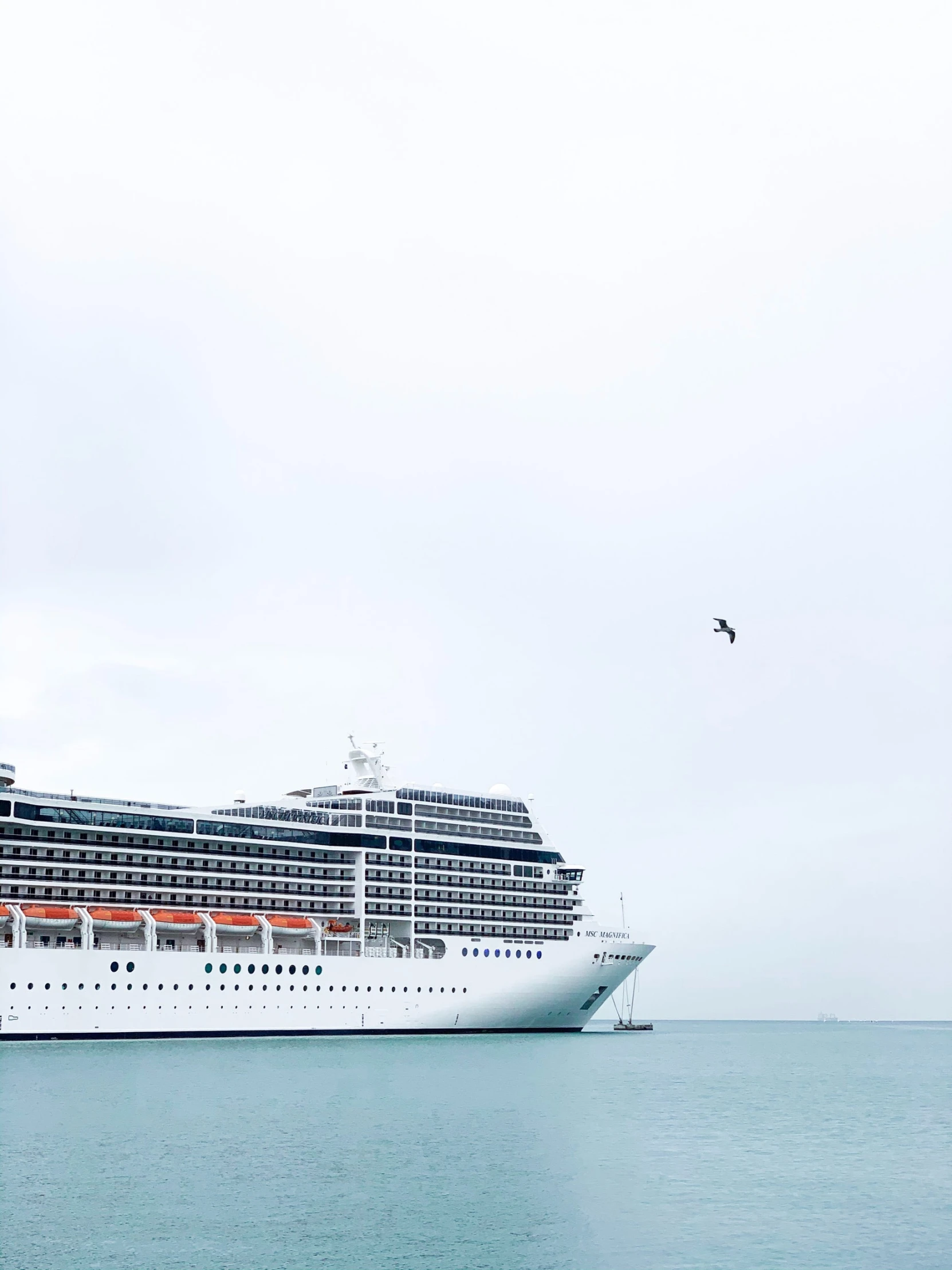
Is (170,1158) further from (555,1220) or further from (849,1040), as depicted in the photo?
(849,1040)

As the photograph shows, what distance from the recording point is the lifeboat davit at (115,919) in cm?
6794

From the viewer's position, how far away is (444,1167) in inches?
1292

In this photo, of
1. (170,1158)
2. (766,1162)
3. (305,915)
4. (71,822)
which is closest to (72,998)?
(71,822)

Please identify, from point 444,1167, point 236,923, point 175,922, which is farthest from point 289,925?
point 444,1167

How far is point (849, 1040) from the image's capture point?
142m

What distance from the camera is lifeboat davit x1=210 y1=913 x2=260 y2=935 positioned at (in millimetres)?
71875

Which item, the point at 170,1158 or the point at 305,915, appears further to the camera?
the point at 305,915

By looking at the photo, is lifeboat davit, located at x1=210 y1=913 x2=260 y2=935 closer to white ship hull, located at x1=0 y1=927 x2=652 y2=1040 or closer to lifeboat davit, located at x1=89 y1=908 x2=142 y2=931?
white ship hull, located at x1=0 y1=927 x2=652 y2=1040

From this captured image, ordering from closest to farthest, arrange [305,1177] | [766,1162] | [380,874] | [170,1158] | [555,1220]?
[555,1220] → [305,1177] → [170,1158] → [766,1162] → [380,874]

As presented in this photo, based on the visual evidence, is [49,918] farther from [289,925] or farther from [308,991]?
[308,991]

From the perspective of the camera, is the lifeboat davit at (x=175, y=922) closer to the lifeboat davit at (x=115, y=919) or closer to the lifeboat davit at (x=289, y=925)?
the lifeboat davit at (x=115, y=919)

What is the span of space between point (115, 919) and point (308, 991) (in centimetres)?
1170

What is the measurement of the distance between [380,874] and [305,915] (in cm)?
573

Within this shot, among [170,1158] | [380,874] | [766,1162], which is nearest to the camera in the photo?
[170,1158]
